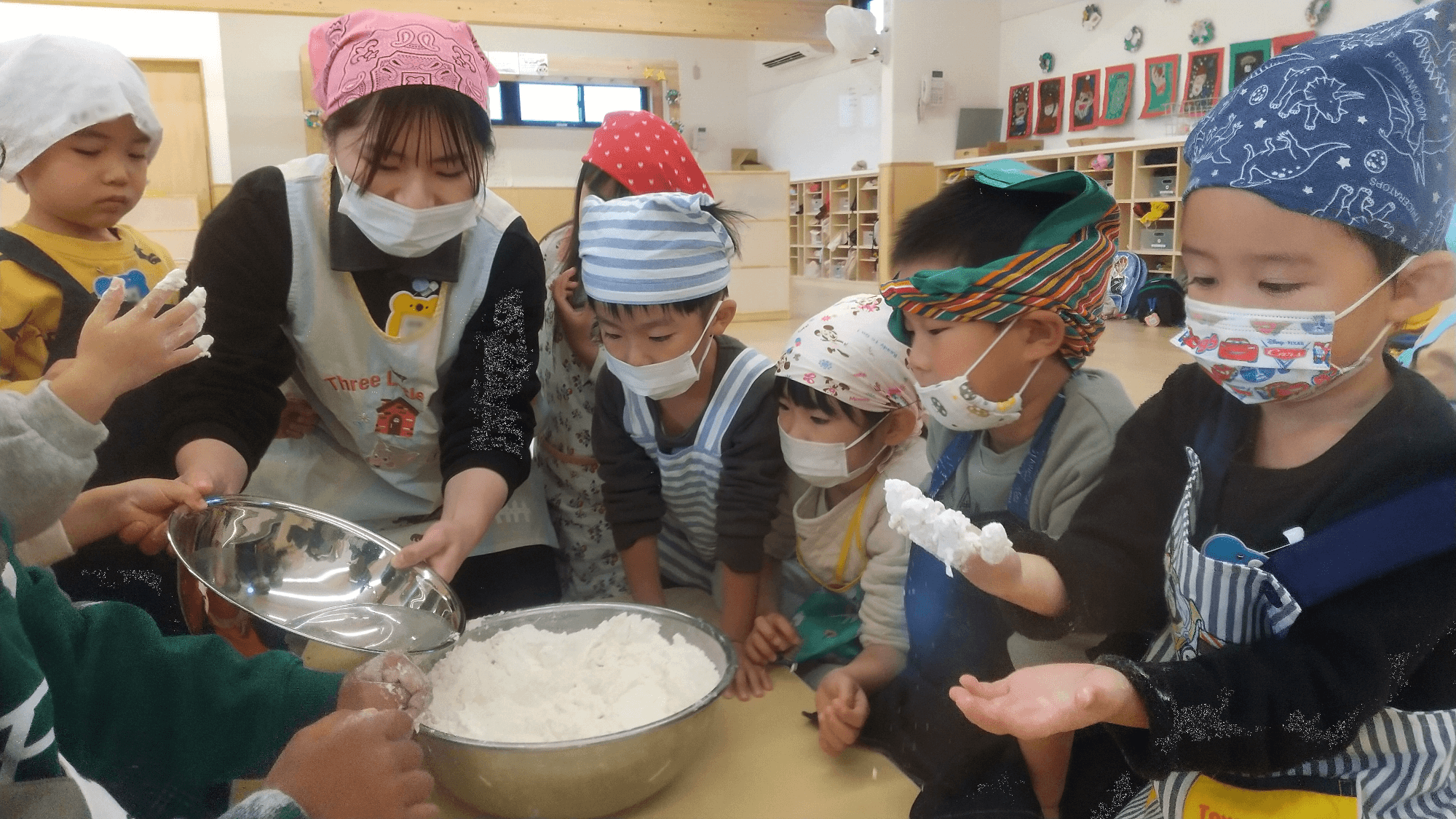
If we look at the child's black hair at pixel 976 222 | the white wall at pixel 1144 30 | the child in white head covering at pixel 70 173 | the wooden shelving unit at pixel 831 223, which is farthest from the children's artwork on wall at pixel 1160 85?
the wooden shelving unit at pixel 831 223

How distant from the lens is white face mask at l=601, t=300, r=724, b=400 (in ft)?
3.07

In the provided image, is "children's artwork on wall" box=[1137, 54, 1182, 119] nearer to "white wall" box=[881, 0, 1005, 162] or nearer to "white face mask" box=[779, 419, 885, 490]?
"white face mask" box=[779, 419, 885, 490]

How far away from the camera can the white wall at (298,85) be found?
1.41 metres

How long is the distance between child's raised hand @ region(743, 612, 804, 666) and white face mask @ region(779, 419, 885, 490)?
153mm

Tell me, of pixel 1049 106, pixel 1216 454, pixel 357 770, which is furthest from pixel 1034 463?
pixel 1049 106

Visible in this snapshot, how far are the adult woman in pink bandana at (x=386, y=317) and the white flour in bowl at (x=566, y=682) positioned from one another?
0.35 feet

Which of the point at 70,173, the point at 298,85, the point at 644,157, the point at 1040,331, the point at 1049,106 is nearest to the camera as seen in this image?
the point at 1040,331

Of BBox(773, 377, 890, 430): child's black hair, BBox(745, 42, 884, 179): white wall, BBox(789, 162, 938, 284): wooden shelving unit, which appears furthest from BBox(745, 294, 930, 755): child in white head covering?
BBox(745, 42, 884, 179): white wall

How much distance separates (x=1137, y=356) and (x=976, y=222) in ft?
0.56

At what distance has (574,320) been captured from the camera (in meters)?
1.15

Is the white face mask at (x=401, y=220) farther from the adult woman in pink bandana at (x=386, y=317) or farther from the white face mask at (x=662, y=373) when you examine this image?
the white face mask at (x=662, y=373)

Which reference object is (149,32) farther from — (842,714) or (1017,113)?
(1017,113)

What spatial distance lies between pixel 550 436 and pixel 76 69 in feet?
2.09

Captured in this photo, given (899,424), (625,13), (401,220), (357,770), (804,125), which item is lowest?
(357,770)
